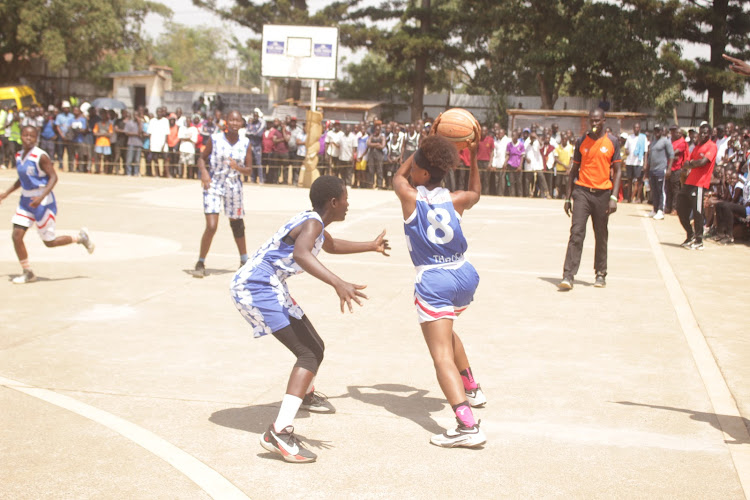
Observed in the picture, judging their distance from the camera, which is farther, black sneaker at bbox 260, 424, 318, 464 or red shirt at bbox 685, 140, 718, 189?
red shirt at bbox 685, 140, 718, 189

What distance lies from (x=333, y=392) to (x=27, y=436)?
196 centimetres

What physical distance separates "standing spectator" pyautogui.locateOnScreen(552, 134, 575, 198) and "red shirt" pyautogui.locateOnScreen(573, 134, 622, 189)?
12.7 metres

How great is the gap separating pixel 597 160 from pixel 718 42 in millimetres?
Answer: 21115

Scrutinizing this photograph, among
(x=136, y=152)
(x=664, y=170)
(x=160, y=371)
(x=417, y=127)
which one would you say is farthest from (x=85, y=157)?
(x=160, y=371)

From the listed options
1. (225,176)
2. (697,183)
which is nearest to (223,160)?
(225,176)

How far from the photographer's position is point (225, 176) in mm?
10492

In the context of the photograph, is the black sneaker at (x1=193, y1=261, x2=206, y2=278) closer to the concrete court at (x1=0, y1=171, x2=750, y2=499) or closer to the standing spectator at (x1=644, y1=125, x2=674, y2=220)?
the concrete court at (x1=0, y1=171, x2=750, y2=499)

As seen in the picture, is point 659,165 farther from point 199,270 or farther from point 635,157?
point 199,270

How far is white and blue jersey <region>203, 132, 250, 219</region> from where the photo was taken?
10430 millimetres

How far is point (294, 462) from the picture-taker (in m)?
4.62

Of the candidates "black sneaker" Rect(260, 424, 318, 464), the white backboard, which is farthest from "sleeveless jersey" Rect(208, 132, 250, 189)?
the white backboard

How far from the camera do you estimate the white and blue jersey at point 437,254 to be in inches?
200

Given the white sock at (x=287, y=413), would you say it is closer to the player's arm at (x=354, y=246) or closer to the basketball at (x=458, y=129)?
the player's arm at (x=354, y=246)

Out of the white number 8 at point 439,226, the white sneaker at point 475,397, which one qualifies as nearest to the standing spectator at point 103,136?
the white sneaker at point 475,397
